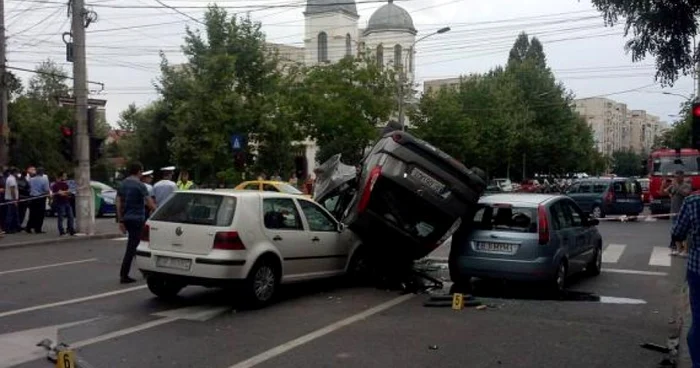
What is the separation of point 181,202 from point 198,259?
97 centimetres

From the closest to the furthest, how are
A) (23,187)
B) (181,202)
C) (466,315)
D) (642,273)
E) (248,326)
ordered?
(248,326)
(466,315)
(181,202)
(642,273)
(23,187)

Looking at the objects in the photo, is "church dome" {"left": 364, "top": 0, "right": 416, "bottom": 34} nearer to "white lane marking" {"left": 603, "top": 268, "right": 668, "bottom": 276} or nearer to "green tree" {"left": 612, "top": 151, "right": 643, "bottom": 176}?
"green tree" {"left": 612, "top": 151, "right": 643, "bottom": 176}

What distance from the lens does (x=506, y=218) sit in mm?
10766

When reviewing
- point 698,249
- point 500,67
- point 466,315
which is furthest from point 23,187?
point 500,67

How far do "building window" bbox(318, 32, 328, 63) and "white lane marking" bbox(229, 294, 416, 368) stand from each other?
6877 cm

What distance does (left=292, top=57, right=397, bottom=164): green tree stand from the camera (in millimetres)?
44197

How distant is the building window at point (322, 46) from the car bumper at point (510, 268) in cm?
6794

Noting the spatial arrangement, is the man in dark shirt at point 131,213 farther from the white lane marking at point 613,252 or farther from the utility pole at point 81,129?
the white lane marking at point 613,252

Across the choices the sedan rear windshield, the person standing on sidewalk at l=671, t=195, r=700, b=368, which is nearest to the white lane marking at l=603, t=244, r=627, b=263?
the sedan rear windshield

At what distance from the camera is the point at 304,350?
7137 millimetres

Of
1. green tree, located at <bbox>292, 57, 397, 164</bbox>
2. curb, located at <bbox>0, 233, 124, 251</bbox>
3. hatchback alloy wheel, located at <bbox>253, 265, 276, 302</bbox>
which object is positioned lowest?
curb, located at <bbox>0, 233, 124, 251</bbox>

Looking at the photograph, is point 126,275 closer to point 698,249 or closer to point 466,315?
point 466,315

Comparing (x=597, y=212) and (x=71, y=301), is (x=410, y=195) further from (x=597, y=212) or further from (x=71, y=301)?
(x=597, y=212)

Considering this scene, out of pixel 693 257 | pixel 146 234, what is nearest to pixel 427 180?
pixel 146 234
